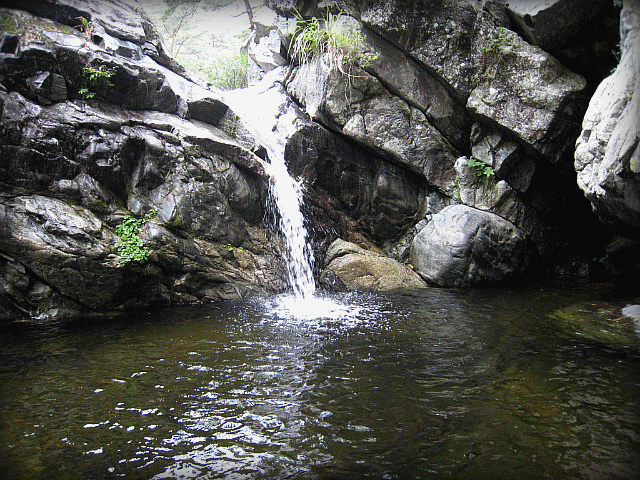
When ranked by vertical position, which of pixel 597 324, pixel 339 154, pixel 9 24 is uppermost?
pixel 9 24

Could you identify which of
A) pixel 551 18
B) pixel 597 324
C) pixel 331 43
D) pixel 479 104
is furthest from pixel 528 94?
pixel 597 324

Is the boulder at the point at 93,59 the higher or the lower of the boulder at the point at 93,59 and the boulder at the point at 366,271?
the higher

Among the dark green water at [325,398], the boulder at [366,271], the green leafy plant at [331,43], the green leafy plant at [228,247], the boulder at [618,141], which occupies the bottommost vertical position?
the dark green water at [325,398]

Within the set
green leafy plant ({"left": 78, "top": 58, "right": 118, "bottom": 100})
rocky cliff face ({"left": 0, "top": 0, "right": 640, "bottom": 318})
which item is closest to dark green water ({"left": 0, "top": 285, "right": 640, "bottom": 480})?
rocky cliff face ({"left": 0, "top": 0, "right": 640, "bottom": 318})

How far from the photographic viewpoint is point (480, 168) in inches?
360

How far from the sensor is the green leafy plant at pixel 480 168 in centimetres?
902

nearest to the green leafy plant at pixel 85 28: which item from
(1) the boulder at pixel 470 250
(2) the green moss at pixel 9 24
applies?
(2) the green moss at pixel 9 24

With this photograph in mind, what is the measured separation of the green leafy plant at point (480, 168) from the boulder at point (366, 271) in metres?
3.14

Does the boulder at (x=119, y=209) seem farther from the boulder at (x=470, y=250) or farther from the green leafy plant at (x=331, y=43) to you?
the boulder at (x=470, y=250)

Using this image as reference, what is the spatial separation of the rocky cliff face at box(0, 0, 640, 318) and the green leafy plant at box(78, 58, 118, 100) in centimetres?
4

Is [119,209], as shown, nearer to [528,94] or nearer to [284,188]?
[284,188]

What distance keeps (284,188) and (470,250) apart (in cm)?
497

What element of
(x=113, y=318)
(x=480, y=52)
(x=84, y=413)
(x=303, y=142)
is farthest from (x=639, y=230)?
(x=113, y=318)

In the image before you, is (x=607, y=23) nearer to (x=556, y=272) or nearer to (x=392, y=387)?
(x=556, y=272)
